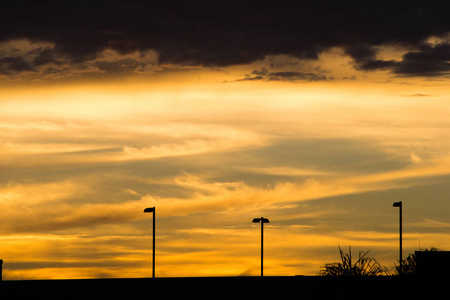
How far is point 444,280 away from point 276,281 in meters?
7.36

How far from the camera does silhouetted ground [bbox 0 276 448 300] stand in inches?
1292

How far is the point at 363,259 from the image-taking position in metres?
36.4

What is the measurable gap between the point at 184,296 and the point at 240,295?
252cm

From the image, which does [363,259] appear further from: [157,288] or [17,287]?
[17,287]

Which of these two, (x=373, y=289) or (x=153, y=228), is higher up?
(x=153, y=228)

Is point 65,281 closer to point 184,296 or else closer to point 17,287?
point 17,287

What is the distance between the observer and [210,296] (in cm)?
3481

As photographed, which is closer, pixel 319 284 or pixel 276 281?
pixel 319 284

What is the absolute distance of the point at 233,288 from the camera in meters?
35.7

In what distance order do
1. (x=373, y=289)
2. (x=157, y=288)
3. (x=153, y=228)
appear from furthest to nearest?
(x=153, y=228)
(x=157, y=288)
(x=373, y=289)

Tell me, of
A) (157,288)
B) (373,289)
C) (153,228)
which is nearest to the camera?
(373,289)

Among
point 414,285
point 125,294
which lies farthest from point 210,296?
point 414,285

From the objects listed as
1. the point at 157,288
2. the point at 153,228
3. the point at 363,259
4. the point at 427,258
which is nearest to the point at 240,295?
the point at 157,288

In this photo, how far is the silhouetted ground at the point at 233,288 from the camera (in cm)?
3281
